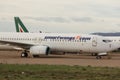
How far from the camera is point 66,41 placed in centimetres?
4341

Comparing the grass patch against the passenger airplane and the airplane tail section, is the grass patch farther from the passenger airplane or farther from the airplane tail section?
the airplane tail section

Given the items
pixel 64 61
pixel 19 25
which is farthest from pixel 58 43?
pixel 19 25

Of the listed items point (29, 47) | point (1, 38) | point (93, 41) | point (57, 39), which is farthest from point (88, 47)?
point (1, 38)

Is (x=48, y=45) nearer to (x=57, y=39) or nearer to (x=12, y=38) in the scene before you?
(x=57, y=39)

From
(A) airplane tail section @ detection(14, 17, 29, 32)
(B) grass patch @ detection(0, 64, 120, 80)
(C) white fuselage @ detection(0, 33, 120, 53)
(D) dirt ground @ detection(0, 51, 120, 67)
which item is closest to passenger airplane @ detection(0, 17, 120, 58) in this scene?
(C) white fuselage @ detection(0, 33, 120, 53)

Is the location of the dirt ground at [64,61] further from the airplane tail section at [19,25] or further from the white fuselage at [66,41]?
the airplane tail section at [19,25]

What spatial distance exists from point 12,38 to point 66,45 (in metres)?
7.41

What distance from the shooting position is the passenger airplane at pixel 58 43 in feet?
139

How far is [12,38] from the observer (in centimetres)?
4616

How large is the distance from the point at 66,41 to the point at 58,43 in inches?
39.8

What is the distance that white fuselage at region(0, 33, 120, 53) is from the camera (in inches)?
1663

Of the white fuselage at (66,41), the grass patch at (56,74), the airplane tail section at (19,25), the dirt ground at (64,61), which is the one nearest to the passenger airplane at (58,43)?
the white fuselage at (66,41)

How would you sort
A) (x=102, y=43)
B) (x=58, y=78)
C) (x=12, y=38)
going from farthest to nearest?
(x=12, y=38), (x=102, y=43), (x=58, y=78)

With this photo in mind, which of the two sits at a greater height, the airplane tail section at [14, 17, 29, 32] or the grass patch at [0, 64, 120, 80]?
the airplane tail section at [14, 17, 29, 32]
